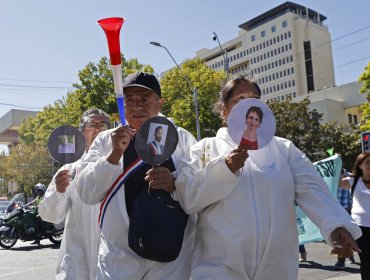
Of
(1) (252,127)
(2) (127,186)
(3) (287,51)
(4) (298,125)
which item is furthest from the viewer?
(3) (287,51)

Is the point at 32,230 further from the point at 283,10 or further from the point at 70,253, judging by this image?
the point at 283,10

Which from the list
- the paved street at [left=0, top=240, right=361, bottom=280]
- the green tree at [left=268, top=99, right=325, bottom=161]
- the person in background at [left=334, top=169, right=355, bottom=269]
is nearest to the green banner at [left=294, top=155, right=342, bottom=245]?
the person in background at [left=334, top=169, right=355, bottom=269]

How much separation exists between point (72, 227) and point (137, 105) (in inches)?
47.5

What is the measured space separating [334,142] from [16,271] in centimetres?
2345

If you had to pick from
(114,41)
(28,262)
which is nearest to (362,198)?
(114,41)

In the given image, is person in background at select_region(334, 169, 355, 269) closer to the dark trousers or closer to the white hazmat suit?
the dark trousers

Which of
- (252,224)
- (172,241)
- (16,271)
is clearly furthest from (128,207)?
(16,271)

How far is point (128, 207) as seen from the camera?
2.41 m

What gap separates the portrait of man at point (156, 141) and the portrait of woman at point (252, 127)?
392 mm

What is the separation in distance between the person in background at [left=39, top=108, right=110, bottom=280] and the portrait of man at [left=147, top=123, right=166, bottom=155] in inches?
40.3

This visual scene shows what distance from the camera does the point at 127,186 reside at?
2445 mm

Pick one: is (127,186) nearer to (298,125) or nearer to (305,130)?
(298,125)

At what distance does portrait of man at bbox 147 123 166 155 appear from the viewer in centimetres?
224

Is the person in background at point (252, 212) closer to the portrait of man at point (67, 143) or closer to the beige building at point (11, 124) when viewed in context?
the portrait of man at point (67, 143)
